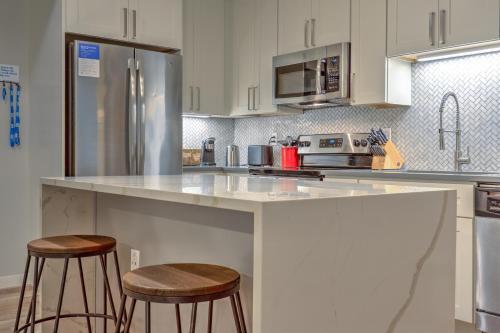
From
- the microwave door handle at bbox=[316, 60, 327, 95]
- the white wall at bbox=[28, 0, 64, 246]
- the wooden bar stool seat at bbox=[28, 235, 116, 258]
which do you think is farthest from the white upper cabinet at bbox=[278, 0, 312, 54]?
the wooden bar stool seat at bbox=[28, 235, 116, 258]

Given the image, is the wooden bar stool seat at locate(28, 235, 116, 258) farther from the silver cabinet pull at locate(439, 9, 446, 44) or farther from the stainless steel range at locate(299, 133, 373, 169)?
the silver cabinet pull at locate(439, 9, 446, 44)

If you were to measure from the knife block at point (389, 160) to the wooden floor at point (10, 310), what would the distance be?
1.17 m

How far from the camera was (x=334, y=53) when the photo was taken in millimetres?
3672

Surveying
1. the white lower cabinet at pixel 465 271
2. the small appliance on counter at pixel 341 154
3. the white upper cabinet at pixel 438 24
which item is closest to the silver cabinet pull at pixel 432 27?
the white upper cabinet at pixel 438 24

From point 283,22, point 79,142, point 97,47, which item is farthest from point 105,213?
point 283,22

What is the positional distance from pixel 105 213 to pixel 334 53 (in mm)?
2049

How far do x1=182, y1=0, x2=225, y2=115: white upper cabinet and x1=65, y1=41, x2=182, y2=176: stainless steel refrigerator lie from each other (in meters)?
0.58

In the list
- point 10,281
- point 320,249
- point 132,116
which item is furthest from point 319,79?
point 10,281

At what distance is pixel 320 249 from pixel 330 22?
2.81m

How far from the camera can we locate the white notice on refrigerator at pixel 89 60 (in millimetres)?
3415

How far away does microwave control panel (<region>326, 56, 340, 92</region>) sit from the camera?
3.65m

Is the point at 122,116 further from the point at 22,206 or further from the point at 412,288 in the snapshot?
the point at 412,288

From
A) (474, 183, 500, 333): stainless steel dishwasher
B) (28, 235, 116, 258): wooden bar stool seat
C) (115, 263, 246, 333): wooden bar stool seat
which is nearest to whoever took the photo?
(115, 263, 246, 333): wooden bar stool seat

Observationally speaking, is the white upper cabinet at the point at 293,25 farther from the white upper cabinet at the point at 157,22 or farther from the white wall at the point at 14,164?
the white wall at the point at 14,164
